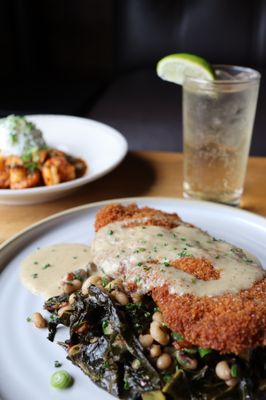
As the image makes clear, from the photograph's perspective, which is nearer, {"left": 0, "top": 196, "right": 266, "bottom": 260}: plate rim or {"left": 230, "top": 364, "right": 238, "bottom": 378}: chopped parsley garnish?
{"left": 230, "top": 364, "right": 238, "bottom": 378}: chopped parsley garnish

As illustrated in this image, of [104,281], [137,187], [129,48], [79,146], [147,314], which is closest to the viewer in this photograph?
[147,314]

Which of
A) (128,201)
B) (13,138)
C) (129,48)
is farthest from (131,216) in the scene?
(129,48)

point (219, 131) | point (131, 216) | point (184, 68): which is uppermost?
point (184, 68)

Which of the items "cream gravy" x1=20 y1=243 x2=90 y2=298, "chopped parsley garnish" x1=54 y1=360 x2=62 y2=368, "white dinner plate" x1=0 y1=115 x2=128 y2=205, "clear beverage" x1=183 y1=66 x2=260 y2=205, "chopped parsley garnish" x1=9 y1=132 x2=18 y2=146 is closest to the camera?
"chopped parsley garnish" x1=54 y1=360 x2=62 y2=368

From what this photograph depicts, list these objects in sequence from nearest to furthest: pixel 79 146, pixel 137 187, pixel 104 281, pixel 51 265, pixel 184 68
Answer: pixel 104 281
pixel 51 265
pixel 184 68
pixel 137 187
pixel 79 146

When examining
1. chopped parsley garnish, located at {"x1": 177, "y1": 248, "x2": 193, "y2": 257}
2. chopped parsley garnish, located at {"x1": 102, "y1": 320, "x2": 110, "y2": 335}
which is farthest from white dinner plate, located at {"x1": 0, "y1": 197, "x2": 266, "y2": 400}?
chopped parsley garnish, located at {"x1": 177, "y1": 248, "x2": 193, "y2": 257}

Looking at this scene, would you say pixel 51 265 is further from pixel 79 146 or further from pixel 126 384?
pixel 79 146

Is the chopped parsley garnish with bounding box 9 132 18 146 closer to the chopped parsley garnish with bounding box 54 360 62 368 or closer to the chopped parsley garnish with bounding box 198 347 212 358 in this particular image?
the chopped parsley garnish with bounding box 54 360 62 368
